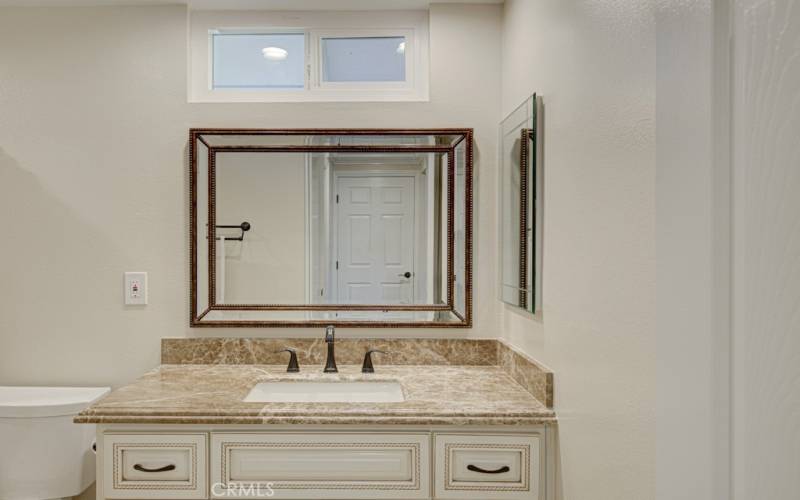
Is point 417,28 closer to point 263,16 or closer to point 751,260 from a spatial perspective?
point 263,16

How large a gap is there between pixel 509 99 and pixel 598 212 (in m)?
0.95

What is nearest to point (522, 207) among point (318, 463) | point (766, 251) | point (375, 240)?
point (375, 240)

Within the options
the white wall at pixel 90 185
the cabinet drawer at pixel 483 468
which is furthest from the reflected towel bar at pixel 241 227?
the cabinet drawer at pixel 483 468

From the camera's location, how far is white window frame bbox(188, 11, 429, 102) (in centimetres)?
229

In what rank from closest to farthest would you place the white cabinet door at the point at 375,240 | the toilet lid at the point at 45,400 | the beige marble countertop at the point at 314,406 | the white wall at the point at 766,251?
the white wall at the point at 766,251
the beige marble countertop at the point at 314,406
the toilet lid at the point at 45,400
the white cabinet door at the point at 375,240

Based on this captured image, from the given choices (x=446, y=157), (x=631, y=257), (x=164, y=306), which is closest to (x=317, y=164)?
(x=446, y=157)

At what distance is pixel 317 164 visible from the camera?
2.24 metres

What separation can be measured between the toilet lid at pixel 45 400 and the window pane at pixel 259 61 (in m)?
1.28

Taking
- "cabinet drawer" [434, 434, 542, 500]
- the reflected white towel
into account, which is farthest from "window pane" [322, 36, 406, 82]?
"cabinet drawer" [434, 434, 542, 500]

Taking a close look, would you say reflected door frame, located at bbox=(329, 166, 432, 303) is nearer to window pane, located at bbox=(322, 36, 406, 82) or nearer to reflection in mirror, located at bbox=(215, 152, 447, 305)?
reflection in mirror, located at bbox=(215, 152, 447, 305)

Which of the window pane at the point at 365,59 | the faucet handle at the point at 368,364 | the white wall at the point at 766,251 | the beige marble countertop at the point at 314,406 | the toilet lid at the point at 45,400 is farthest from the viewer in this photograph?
the window pane at the point at 365,59

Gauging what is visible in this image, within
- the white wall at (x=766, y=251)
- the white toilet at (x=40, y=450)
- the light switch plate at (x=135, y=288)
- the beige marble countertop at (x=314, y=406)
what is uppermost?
the white wall at (x=766, y=251)

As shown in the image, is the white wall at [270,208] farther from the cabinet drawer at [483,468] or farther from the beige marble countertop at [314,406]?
the cabinet drawer at [483,468]

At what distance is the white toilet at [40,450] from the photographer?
1897 mm
